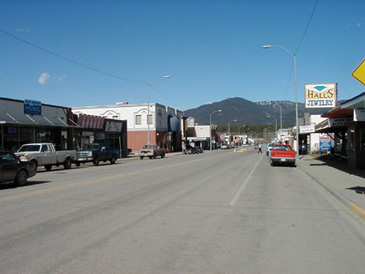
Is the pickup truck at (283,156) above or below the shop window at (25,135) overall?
below

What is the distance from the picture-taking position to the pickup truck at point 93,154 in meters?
30.9

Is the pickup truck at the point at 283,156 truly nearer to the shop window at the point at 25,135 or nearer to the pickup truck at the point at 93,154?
the pickup truck at the point at 93,154

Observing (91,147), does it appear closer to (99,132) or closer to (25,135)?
(25,135)

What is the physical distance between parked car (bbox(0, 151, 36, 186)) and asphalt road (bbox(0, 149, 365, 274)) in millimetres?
2062

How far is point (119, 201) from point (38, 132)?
937 inches

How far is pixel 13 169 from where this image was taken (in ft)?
47.2

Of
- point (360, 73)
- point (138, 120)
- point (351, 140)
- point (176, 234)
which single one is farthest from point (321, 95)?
point (138, 120)

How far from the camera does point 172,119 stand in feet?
234

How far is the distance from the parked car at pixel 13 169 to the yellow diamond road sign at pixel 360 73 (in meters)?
12.6

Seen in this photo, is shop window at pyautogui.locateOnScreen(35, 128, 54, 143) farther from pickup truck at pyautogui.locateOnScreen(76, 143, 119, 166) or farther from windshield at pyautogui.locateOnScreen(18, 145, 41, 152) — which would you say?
windshield at pyautogui.locateOnScreen(18, 145, 41, 152)

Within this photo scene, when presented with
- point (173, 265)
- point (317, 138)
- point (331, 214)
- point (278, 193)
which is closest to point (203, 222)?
point (173, 265)

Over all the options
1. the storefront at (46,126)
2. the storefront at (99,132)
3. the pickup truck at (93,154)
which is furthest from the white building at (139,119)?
the pickup truck at (93,154)

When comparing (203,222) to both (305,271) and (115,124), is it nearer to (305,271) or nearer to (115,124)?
(305,271)

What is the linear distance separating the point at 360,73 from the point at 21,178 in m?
13.1
